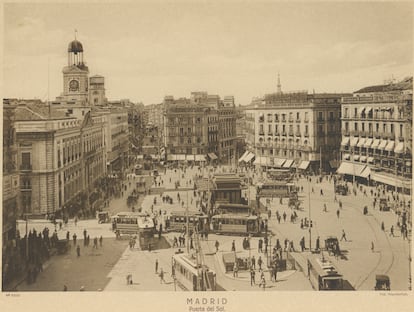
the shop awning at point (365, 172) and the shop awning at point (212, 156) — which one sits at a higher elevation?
the shop awning at point (212, 156)

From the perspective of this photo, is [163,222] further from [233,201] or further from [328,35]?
[328,35]

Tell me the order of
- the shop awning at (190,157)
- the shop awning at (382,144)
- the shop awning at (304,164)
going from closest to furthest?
1. the shop awning at (382,144)
2. the shop awning at (190,157)
3. the shop awning at (304,164)

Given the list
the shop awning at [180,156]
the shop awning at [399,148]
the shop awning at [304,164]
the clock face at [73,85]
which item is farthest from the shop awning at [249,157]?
the clock face at [73,85]

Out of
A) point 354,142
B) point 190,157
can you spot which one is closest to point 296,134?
point 354,142

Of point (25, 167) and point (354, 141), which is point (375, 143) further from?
point (25, 167)

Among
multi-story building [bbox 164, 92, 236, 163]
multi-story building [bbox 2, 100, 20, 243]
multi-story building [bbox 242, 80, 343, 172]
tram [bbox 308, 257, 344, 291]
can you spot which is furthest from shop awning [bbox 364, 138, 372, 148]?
multi-story building [bbox 2, 100, 20, 243]

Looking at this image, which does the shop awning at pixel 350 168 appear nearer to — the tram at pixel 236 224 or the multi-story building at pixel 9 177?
the tram at pixel 236 224
